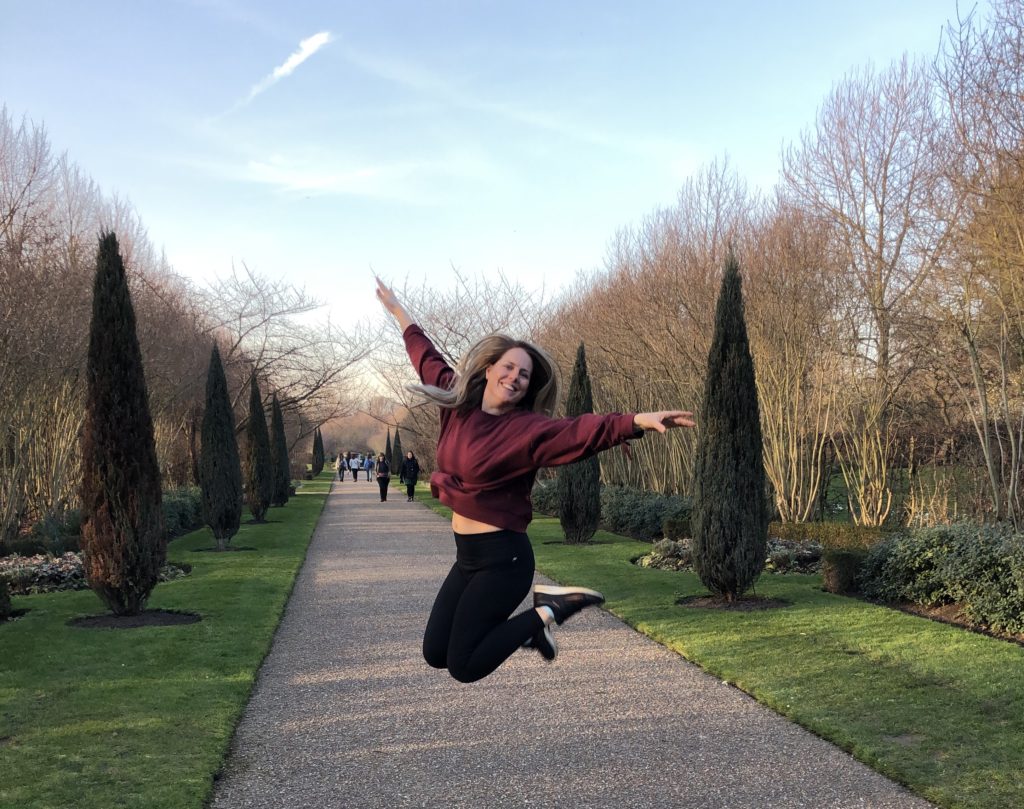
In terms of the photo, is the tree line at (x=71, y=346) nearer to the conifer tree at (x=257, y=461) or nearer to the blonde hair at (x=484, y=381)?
the conifer tree at (x=257, y=461)

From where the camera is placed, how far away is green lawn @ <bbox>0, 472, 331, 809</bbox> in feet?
14.9

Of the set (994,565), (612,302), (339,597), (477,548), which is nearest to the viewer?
(477,548)

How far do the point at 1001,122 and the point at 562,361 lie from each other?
54.1ft

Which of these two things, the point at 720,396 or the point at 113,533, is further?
the point at 720,396

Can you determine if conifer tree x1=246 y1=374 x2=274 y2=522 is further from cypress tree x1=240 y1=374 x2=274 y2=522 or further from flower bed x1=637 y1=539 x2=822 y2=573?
flower bed x1=637 y1=539 x2=822 y2=573

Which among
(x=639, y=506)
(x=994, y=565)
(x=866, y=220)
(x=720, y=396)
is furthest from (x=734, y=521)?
(x=866, y=220)

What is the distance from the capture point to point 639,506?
19.5 m

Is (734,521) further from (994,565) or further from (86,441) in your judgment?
(86,441)

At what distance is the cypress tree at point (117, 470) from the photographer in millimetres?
9141

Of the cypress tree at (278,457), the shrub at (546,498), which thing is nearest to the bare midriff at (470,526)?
the shrub at (546,498)

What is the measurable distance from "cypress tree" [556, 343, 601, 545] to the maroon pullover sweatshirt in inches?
533

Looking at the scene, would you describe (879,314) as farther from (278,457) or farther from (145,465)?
(278,457)

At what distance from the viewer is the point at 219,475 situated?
1667 centimetres

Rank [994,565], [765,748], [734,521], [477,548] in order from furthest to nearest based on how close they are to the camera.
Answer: [734,521]
[994,565]
[765,748]
[477,548]
